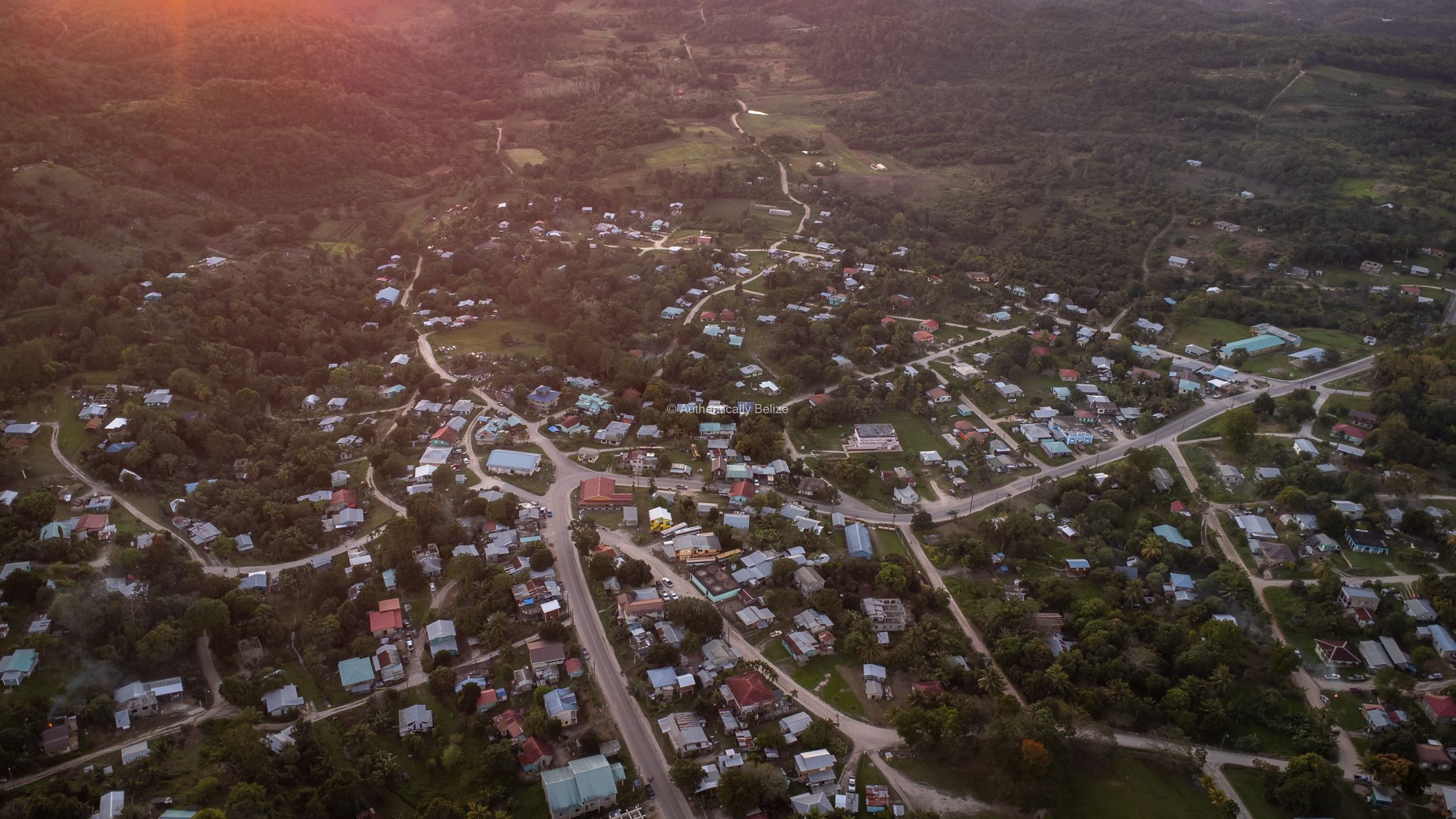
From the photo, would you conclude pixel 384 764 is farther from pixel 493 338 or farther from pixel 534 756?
pixel 493 338

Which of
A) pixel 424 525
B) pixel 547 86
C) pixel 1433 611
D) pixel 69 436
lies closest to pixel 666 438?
pixel 424 525

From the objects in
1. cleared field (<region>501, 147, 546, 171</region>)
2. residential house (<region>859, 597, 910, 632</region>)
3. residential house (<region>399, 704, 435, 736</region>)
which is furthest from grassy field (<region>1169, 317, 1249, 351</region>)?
cleared field (<region>501, 147, 546, 171</region>)

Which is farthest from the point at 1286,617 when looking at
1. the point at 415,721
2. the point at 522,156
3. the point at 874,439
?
the point at 522,156

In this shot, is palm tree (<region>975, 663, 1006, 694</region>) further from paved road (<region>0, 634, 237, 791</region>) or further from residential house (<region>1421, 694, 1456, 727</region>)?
paved road (<region>0, 634, 237, 791</region>)

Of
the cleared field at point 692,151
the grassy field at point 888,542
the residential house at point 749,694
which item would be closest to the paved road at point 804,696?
the residential house at point 749,694

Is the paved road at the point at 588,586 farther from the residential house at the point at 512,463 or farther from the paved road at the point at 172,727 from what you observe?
the paved road at the point at 172,727

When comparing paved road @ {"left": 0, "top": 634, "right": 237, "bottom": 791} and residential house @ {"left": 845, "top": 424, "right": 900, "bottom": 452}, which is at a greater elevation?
residential house @ {"left": 845, "top": 424, "right": 900, "bottom": 452}
